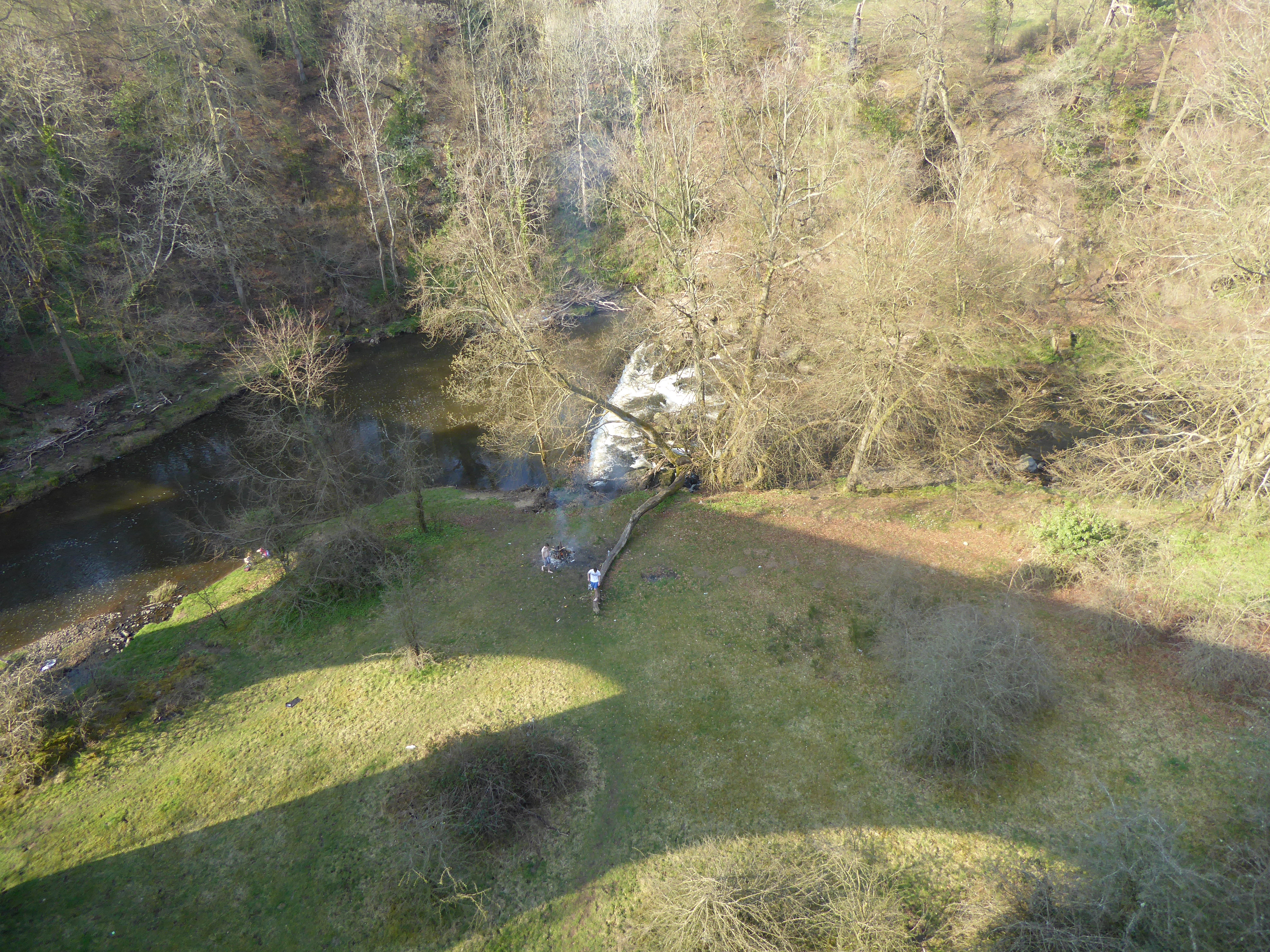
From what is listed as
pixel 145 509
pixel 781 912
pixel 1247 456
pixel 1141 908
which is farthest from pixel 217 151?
pixel 1247 456

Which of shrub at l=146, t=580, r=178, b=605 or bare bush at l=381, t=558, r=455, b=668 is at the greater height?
bare bush at l=381, t=558, r=455, b=668

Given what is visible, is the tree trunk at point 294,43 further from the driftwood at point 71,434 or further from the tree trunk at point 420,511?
the tree trunk at point 420,511

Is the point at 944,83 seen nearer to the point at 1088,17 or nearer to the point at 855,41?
the point at 855,41

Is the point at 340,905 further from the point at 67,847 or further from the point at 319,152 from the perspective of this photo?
the point at 319,152

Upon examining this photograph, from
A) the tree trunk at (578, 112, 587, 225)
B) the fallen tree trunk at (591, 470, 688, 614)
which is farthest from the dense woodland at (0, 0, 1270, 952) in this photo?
the tree trunk at (578, 112, 587, 225)

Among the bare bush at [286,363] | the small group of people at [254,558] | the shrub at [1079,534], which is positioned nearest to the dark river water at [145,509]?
the small group of people at [254,558]

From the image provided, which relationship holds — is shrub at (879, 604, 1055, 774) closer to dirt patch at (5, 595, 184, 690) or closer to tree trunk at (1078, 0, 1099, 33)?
dirt patch at (5, 595, 184, 690)

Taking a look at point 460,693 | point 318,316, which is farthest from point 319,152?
point 460,693
